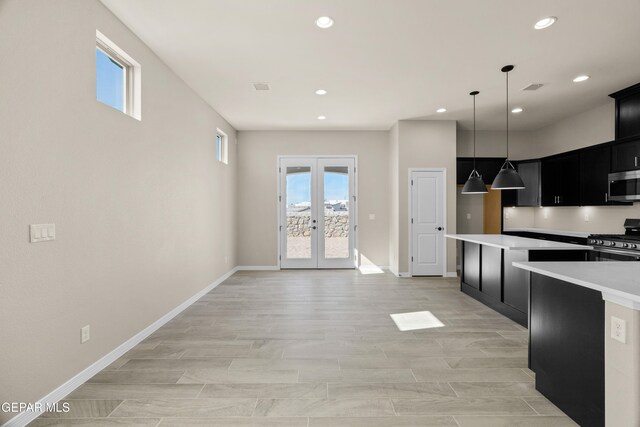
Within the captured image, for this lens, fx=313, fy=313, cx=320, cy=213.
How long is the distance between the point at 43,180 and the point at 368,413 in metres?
2.64

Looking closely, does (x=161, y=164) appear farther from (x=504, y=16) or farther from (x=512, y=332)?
(x=512, y=332)

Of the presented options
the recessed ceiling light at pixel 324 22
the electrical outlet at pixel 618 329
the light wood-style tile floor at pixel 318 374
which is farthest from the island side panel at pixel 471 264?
the recessed ceiling light at pixel 324 22

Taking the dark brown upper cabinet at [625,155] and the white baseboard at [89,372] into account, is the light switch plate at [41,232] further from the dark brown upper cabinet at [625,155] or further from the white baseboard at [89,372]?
the dark brown upper cabinet at [625,155]

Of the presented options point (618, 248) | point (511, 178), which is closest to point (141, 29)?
point (511, 178)

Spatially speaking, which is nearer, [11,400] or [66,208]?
[11,400]

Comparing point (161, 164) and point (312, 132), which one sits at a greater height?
point (312, 132)

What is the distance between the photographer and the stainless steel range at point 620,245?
13.0 feet

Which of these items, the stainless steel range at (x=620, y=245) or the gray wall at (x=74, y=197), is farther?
the stainless steel range at (x=620, y=245)

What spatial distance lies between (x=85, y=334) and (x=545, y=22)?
15.8ft

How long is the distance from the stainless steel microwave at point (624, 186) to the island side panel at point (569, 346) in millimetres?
3530

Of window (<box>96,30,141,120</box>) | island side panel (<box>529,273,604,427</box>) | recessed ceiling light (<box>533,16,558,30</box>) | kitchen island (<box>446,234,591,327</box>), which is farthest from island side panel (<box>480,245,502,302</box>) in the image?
window (<box>96,30,141,120</box>)

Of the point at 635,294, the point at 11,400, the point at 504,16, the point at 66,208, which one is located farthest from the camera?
the point at 504,16

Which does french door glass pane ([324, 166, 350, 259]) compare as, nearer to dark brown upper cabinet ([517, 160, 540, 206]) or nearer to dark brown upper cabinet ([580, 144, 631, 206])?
dark brown upper cabinet ([517, 160, 540, 206])

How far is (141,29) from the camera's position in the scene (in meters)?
3.06
